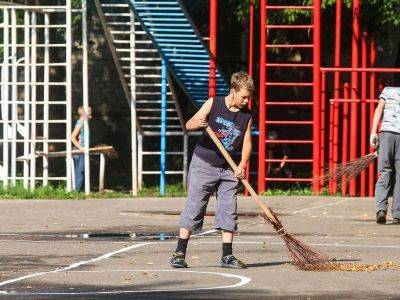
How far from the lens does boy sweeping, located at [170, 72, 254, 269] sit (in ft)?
40.5

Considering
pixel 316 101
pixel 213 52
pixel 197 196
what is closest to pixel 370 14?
pixel 316 101

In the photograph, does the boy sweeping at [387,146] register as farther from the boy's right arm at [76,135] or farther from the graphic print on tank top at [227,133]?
the boy's right arm at [76,135]

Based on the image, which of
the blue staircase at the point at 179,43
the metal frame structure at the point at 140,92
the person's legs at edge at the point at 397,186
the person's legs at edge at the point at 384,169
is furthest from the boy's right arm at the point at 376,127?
the metal frame structure at the point at 140,92

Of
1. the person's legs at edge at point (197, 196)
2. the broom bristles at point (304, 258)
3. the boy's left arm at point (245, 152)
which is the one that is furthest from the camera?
the person's legs at edge at point (197, 196)

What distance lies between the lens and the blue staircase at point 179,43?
73.5 feet

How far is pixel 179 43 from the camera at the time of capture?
23109 millimetres

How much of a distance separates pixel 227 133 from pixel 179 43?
10818 mm

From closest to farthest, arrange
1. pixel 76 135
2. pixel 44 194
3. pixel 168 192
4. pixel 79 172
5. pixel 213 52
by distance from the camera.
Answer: pixel 44 194 → pixel 213 52 → pixel 168 192 → pixel 79 172 → pixel 76 135

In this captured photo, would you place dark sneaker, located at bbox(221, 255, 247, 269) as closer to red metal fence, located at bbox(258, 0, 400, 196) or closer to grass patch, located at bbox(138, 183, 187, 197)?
red metal fence, located at bbox(258, 0, 400, 196)

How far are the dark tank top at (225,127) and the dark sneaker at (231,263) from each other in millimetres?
829

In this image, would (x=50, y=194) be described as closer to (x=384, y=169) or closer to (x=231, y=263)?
(x=384, y=169)

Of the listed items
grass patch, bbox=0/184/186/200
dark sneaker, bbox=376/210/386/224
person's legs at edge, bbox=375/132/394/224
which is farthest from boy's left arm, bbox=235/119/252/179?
grass patch, bbox=0/184/186/200

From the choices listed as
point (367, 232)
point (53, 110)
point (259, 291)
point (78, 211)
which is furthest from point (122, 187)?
point (259, 291)

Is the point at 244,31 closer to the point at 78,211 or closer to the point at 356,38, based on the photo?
the point at 356,38
